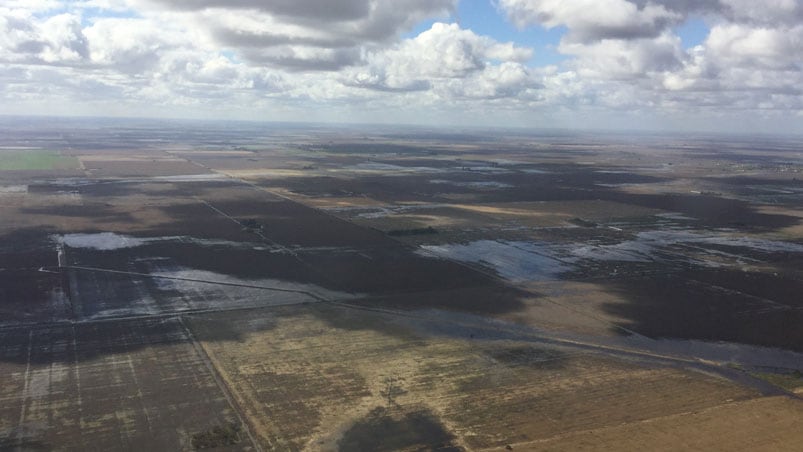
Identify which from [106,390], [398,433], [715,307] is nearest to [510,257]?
[715,307]

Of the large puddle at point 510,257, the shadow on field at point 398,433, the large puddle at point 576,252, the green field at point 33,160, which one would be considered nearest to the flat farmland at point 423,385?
the shadow on field at point 398,433

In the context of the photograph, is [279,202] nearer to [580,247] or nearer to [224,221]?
[224,221]

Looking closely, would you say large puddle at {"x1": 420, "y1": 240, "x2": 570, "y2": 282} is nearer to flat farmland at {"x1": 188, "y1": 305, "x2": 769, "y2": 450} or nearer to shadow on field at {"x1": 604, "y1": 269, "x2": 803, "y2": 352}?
shadow on field at {"x1": 604, "y1": 269, "x2": 803, "y2": 352}

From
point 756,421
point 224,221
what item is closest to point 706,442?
point 756,421

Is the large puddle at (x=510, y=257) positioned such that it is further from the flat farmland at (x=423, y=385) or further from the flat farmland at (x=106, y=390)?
the flat farmland at (x=106, y=390)

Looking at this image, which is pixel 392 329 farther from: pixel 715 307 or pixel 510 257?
pixel 510 257
